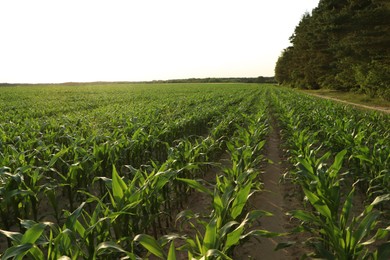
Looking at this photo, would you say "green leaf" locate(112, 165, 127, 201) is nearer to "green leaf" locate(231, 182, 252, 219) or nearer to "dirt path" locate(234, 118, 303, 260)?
"green leaf" locate(231, 182, 252, 219)

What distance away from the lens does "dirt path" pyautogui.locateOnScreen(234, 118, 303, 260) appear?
11.7 ft

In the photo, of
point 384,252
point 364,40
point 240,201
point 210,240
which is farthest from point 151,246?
point 364,40

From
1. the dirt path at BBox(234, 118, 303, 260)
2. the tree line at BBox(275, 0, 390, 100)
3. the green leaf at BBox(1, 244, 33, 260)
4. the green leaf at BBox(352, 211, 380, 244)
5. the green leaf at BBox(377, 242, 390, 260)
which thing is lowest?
the dirt path at BBox(234, 118, 303, 260)

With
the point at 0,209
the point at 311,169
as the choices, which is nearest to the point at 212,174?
the point at 311,169

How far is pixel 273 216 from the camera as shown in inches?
176

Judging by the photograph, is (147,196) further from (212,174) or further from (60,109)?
(60,109)

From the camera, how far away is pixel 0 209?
353 cm

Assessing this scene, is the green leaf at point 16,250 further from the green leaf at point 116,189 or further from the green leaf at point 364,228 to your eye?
the green leaf at point 364,228

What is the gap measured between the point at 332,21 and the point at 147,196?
72.6 feet

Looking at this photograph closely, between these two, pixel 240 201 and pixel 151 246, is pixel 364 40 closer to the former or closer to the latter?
pixel 240 201

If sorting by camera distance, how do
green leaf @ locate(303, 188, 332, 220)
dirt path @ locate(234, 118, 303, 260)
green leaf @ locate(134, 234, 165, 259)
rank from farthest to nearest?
1. dirt path @ locate(234, 118, 303, 260)
2. green leaf @ locate(303, 188, 332, 220)
3. green leaf @ locate(134, 234, 165, 259)

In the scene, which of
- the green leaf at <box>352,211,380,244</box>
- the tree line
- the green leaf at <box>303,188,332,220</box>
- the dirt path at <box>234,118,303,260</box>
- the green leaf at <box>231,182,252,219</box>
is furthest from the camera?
the tree line

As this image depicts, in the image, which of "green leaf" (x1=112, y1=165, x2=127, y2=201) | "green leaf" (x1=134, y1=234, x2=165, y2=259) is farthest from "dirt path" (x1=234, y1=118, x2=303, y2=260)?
"green leaf" (x1=112, y1=165, x2=127, y2=201)

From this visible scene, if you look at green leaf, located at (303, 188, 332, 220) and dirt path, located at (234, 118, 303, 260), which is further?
dirt path, located at (234, 118, 303, 260)
